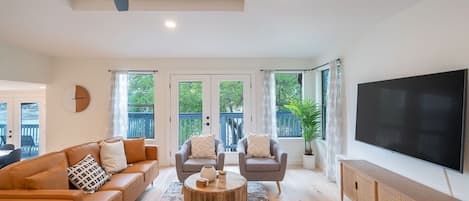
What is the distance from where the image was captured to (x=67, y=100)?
5.65 meters

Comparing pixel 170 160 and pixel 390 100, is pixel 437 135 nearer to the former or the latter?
pixel 390 100

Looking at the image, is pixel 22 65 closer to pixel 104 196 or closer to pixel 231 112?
pixel 104 196

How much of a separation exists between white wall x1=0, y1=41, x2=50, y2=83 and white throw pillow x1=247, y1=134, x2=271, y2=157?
4.15 m

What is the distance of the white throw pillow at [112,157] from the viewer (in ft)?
11.7

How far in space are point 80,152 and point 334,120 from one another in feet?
12.3

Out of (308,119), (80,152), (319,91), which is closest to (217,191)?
(80,152)

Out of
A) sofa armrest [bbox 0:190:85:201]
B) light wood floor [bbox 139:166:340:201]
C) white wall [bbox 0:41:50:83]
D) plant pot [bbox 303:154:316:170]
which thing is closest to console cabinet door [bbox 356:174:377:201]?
light wood floor [bbox 139:166:340:201]

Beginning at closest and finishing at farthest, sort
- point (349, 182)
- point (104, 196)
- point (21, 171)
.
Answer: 1. point (21, 171)
2. point (104, 196)
3. point (349, 182)

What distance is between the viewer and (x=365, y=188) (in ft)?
9.77

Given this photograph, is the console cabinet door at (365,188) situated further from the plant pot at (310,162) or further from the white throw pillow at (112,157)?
the white throw pillow at (112,157)

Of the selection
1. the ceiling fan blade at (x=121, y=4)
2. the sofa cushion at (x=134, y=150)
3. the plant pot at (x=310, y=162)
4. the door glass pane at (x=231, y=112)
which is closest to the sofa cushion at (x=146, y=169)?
the sofa cushion at (x=134, y=150)

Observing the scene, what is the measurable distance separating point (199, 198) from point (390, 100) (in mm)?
2341

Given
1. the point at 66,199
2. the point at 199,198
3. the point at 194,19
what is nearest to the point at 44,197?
Result: the point at 66,199

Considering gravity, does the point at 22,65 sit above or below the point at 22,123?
above
